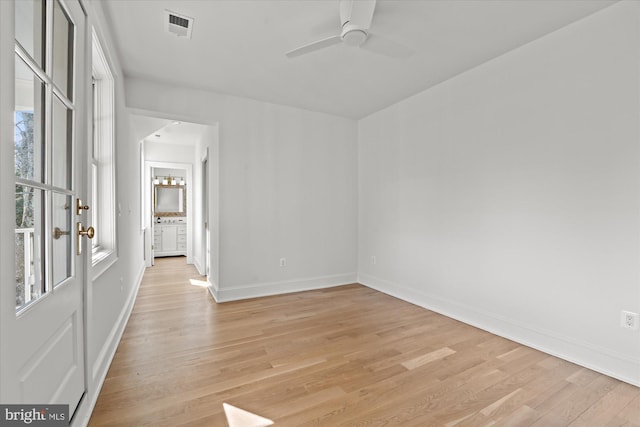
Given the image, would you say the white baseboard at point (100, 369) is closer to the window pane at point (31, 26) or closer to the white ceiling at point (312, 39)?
the window pane at point (31, 26)

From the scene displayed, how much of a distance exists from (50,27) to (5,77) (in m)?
0.64

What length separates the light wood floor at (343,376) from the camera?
1.67m

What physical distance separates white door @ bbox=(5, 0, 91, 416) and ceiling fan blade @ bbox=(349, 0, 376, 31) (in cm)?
158

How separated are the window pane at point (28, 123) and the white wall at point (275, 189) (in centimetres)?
247

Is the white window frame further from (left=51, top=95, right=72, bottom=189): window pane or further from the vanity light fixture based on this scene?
the vanity light fixture

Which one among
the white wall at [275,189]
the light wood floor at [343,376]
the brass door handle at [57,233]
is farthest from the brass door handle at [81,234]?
the white wall at [275,189]

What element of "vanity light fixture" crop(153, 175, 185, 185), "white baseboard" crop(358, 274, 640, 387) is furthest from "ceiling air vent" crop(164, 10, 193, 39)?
"vanity light fixture" crop(153, 175, 185, 185)

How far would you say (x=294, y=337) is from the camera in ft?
8.80

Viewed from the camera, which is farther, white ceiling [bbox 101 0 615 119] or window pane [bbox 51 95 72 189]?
white ceiling [bbox 101 0 615 119]

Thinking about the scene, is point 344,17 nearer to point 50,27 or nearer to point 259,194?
point 50,27

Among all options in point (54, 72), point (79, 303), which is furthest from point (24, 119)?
point (79, 303)

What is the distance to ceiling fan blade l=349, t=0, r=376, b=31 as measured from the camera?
1878 mm

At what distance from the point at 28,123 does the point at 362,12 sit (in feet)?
6.22

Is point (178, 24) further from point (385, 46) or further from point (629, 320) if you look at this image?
point (629, 320)
